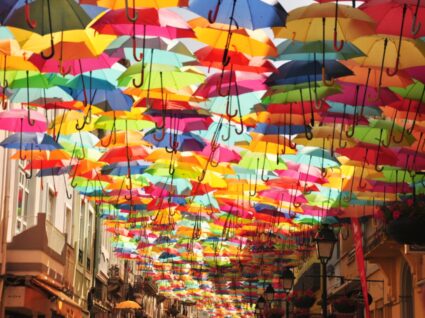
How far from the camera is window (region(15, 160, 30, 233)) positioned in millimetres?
26828

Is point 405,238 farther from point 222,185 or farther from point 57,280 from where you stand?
point 57,280

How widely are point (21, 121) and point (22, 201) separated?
10.9 metres

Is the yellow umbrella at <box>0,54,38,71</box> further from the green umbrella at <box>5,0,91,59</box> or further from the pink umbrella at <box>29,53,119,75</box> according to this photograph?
the green umbrella at <box>5,0,91,59</box>

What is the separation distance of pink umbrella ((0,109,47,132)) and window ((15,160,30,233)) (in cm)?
907

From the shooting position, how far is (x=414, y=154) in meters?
16.7

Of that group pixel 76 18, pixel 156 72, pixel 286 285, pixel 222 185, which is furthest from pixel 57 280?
pixel 76 18

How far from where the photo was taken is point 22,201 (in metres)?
27.6

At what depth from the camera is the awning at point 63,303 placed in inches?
1064

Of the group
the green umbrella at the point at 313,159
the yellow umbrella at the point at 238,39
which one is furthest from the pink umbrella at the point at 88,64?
the green umbrella at the point at 313,159

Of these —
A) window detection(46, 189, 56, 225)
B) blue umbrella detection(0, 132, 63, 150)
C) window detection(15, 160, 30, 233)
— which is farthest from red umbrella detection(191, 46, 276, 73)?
window detection(46, 189, 56, 225)

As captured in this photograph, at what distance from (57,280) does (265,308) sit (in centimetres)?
1219

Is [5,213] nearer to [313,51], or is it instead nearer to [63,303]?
[63,303]

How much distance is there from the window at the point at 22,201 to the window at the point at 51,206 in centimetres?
323

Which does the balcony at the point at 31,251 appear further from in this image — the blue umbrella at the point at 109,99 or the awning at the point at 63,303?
the blue umbrella at the point at 109,99
